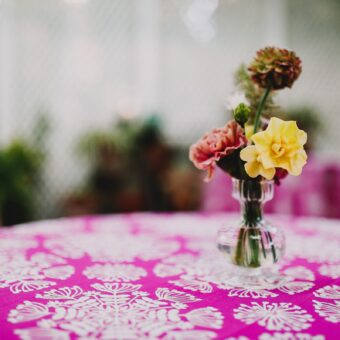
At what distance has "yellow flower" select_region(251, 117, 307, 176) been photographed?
101 cm

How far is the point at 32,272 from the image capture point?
1190mm

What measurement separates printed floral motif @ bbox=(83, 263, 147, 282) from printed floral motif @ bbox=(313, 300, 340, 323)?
43 cm

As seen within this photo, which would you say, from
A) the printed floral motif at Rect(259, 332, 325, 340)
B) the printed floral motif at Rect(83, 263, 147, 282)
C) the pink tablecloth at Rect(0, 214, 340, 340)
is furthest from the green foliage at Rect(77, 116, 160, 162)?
the printed floral motif at Rect(259, 332, 325, 340)

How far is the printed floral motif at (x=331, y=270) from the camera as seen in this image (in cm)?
121

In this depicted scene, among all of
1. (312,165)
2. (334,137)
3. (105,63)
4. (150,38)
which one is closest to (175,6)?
(150,38)

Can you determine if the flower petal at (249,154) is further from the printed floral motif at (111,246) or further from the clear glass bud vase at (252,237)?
the printed floral motif at (111,246)

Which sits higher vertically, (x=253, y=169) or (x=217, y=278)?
(x=253, y=169)

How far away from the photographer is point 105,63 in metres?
4.45

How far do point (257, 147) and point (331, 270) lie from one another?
0.47 m

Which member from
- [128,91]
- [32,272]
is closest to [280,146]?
[32,272]

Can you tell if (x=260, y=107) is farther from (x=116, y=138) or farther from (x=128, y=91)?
(x=128, y=91)

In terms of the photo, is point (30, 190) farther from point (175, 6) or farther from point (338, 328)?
point (338, 328)

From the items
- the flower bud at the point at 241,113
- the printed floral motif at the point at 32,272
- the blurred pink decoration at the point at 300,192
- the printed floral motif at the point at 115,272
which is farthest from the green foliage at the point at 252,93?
the blurred pink decoration at the point at 300,192

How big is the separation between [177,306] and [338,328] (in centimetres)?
31
